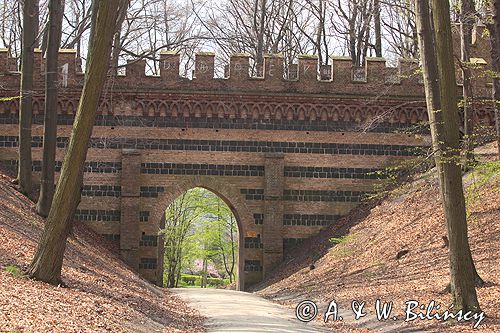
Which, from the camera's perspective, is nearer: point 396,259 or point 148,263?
point 396,259

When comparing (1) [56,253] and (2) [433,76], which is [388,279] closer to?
(2) [433,76]

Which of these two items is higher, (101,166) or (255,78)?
(255,78)

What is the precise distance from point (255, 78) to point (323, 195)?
13.7 feet

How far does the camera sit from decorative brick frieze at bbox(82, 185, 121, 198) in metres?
23.0

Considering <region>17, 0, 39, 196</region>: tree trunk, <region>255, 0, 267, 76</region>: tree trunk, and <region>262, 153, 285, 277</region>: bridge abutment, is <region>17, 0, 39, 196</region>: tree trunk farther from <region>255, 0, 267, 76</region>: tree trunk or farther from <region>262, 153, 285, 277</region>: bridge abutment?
<region>255, 0, 267, 76</region>: tree trunk

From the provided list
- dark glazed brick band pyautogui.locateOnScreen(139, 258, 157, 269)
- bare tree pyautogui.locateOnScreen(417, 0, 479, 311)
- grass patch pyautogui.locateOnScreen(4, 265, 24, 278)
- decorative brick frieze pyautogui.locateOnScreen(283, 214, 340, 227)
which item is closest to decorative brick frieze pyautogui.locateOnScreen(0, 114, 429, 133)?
decorative brick frieze pyautogui.locateOnScreen(283, 214, 340, 227)

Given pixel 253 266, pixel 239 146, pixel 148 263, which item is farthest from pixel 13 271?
pixel 239 146

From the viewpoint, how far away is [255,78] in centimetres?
2333

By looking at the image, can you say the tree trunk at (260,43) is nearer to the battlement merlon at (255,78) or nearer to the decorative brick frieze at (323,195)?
the battlement merlon at (255,78)

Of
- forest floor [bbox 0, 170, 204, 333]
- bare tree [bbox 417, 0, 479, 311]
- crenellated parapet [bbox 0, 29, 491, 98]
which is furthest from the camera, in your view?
crenellated parapet [bbox 0, 29, 491, 98]

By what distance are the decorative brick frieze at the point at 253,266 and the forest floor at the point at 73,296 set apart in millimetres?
5296

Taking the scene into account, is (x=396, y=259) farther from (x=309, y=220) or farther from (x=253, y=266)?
(x=253, y=266)

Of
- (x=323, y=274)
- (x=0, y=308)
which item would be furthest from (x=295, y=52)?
(x=0, y=308)

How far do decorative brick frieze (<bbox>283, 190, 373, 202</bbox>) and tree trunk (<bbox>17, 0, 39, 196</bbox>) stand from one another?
7771mm
